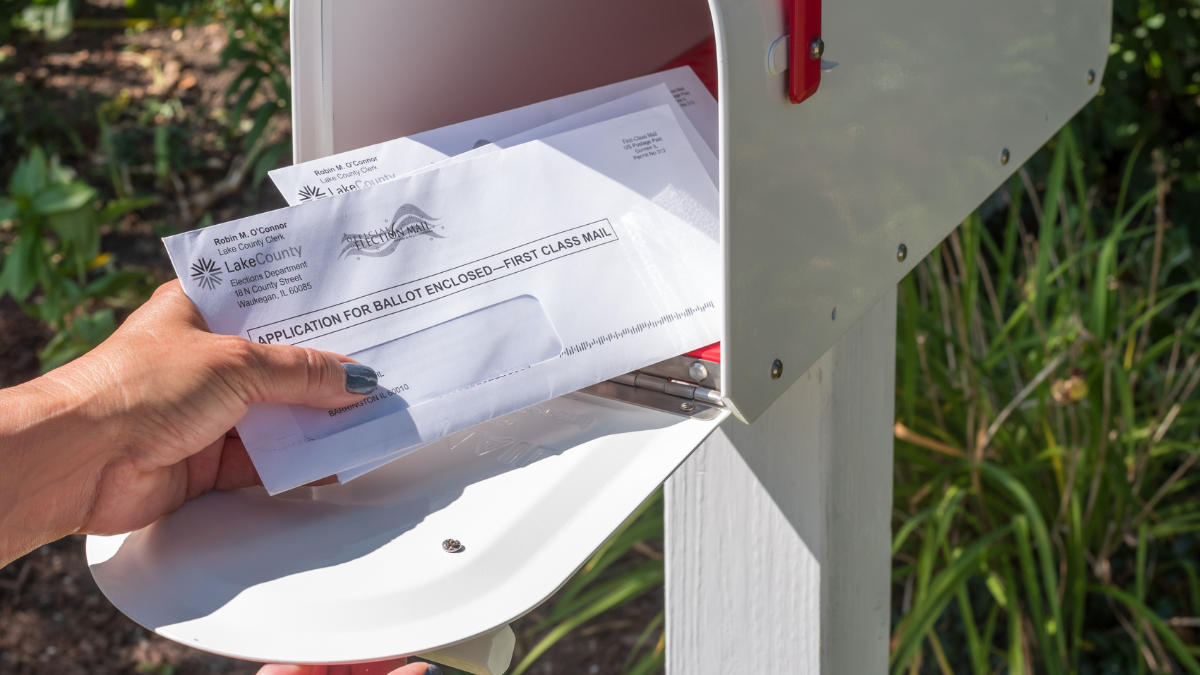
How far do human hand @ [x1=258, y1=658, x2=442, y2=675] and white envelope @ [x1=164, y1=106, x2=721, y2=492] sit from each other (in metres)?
0.18

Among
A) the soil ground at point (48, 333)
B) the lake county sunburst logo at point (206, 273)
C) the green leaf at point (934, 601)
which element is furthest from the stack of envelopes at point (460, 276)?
the soil ground at point (48, 333)

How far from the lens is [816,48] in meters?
0.59

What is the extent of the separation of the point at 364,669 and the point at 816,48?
588 millimetres

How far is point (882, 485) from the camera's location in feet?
3.06

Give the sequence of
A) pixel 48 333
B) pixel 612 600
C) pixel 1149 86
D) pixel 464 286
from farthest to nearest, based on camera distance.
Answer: pixel 48 333 < pixel 1149 86 < pixel 612 600 < pixel 464 286

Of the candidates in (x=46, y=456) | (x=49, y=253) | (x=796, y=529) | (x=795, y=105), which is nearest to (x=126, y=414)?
(x=46, y=456)

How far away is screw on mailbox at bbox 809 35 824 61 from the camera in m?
0.59

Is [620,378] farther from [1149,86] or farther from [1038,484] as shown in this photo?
[1149,86]

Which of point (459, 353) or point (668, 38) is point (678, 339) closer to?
point (459, 353)

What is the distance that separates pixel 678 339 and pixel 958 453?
44.4 inches

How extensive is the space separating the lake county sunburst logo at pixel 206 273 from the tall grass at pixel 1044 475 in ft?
3.87

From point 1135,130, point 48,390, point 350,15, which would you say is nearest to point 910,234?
point 350,15

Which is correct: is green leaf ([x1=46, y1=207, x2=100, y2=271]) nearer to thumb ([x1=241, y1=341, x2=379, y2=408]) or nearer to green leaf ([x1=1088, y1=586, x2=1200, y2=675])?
thumb ([x1=241, y1=341, x2=379, y2=408])

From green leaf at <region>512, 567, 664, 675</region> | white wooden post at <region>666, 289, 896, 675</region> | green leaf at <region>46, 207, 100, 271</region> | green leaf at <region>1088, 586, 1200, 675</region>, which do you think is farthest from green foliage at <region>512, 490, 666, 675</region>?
green leaf at <region>46, 207, 100, 271</region>
